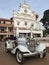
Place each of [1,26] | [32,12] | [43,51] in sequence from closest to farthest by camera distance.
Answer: [43,51] → [1,26] → [32,12]

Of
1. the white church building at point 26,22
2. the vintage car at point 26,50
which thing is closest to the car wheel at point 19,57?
the vintage car at point 26,50

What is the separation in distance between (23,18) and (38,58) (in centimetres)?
3712

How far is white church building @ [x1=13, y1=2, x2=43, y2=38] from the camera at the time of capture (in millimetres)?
44391

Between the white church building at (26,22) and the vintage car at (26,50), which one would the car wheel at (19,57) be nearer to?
the vintage car at (26,50)

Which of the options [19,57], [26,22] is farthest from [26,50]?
[26,22]

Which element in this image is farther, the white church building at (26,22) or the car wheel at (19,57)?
the white church building at (26,22)

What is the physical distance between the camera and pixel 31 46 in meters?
8.78

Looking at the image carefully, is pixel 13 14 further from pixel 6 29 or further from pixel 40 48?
pixel 40 48

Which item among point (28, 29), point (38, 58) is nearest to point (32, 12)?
point (28, 29)

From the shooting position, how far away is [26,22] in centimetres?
4697

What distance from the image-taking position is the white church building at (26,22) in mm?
44391

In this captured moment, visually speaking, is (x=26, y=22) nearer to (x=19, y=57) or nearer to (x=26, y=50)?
(x=19, y=57)

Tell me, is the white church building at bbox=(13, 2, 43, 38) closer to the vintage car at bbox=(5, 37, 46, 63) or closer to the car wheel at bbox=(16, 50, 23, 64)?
the vintage car at bbox=(5, 37, 46, 63)

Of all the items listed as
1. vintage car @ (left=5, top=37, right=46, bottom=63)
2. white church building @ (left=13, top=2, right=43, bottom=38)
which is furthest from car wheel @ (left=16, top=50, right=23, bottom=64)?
white church building @ (left=13, top=2, right=43, bottom=38)
